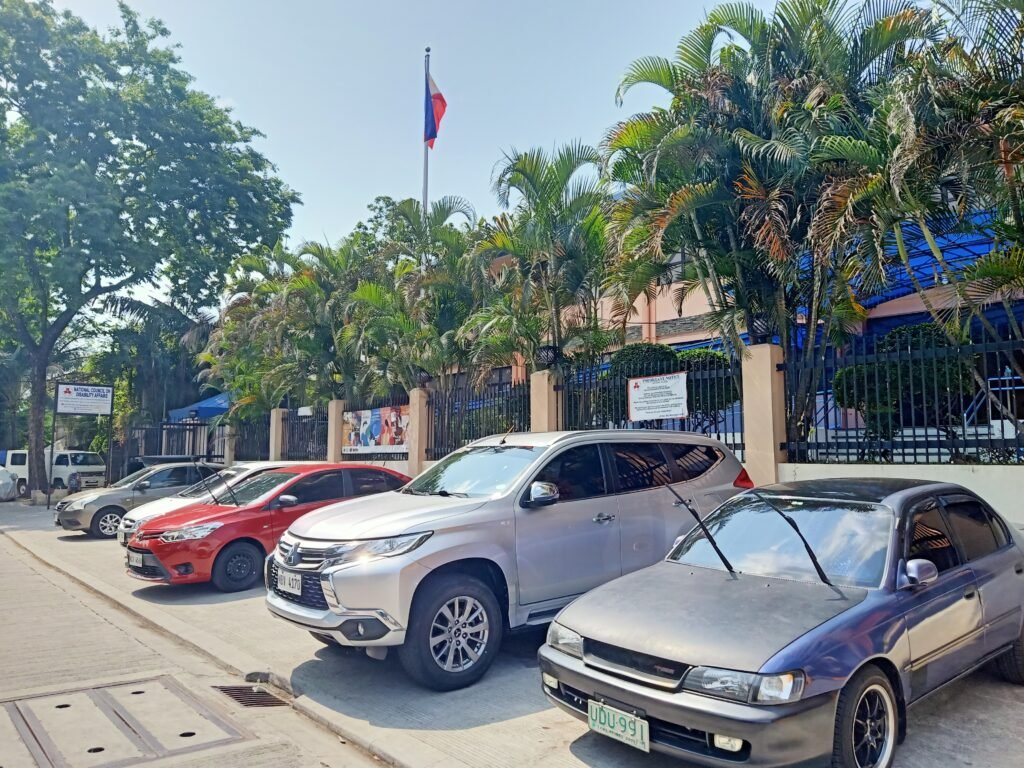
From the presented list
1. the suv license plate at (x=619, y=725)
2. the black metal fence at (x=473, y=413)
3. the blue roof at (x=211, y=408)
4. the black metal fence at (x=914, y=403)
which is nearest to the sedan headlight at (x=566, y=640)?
the suv license plate at (x=619, y=725)

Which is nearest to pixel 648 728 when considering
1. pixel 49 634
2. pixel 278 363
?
pixel 49 634

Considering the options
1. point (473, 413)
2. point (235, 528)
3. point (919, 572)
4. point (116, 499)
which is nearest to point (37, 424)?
point (116, 499)

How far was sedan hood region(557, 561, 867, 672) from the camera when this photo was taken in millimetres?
3707

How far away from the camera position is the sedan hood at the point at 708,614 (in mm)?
3707

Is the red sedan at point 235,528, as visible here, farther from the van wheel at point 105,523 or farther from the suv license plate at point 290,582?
the van wheel at point 105,523

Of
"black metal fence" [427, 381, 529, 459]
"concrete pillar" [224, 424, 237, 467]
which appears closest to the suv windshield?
"black metal fence" [427, 381, 529, 459]

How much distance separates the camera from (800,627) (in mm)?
3766

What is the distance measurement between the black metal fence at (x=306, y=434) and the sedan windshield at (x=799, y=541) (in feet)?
49.2

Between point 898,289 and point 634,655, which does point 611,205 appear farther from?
point 634,655

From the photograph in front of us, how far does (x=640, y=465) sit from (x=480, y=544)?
1.88 meters

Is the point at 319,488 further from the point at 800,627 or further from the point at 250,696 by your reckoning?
the point at 800,627

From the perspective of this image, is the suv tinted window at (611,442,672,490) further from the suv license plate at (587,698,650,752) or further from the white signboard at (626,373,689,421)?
the white signboard at (626,373,689,421)

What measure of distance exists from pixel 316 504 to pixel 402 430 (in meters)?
6.49

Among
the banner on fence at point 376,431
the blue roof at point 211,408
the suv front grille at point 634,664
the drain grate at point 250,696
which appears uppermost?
the blue roof at point 211,408
